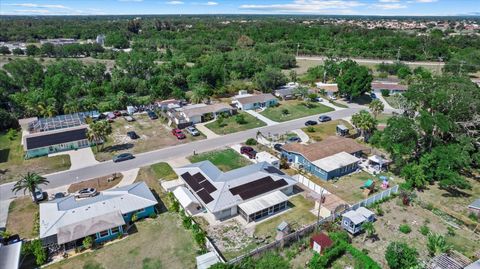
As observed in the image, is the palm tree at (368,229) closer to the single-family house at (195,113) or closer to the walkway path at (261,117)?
the walkway path at (261,117)

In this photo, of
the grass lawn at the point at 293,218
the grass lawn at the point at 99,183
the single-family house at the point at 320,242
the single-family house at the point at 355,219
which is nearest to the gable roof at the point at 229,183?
the grass lawn at the point at 293,218

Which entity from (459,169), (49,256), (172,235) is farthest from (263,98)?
(49,256)

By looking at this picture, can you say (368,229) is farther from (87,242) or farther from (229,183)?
(87,242)

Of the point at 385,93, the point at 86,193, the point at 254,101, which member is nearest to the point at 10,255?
the point at 86,193

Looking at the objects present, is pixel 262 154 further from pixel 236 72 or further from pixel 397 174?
pixel 236 72

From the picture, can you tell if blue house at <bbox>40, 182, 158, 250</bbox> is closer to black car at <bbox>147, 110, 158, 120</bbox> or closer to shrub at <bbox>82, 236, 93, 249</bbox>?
shrub at <bbox>82, 236, 93, 249</bbox>
